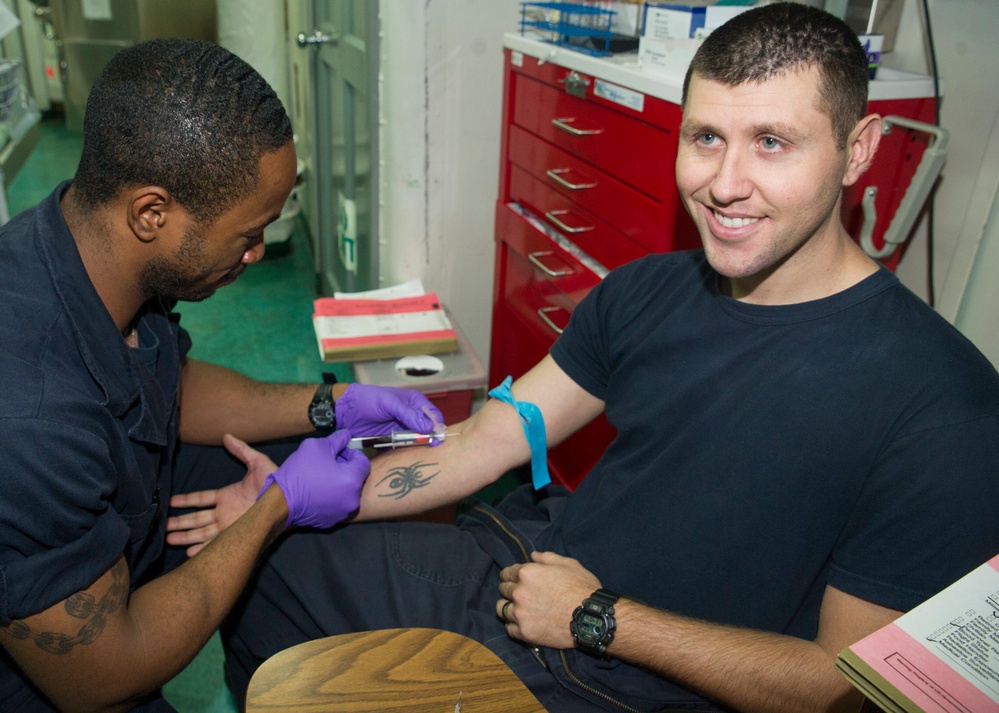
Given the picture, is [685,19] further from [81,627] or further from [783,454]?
[81,627]

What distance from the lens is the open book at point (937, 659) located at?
498 millimetres

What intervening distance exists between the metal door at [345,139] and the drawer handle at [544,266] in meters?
0.60

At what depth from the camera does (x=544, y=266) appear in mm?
1915

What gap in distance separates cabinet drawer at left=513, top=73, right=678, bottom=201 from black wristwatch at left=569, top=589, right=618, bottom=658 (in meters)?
0.75

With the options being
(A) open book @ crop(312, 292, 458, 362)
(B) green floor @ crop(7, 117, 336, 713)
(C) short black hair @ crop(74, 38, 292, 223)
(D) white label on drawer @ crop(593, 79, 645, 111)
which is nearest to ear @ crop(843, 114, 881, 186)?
(D) white label on drawer @ crop(593, 79, 645, 111)

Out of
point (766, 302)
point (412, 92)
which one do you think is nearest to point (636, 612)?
point (766, 302)

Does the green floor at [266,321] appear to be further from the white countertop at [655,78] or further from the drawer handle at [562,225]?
the white countertop at [655,78]

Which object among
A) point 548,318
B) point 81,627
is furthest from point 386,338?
point 81,627

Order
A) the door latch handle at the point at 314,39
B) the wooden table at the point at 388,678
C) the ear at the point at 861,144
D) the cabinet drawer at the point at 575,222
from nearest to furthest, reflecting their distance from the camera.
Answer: the wooden table at the point at 388,678, the ear at the point at 861,144, the cabinet drawer at the point at 575,222, the door latch handle at the point at 314,39

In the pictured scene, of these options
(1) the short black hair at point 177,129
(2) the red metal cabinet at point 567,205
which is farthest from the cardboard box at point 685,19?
(1) the short black hair at point 177,129

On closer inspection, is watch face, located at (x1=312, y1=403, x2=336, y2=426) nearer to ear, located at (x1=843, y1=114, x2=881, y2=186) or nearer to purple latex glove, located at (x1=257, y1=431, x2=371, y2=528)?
purple latex glove, located at (x1=257, y1=431, x2=371, y2=528)

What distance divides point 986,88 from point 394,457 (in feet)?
4.08

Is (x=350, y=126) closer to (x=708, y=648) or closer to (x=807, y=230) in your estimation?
(x=807, y=230)

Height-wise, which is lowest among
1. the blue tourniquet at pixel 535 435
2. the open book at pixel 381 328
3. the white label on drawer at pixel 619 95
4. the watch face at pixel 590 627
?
the open book at pixel 381 328
